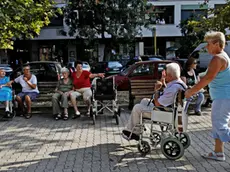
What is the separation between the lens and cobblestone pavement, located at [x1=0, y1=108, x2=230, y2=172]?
510 cm

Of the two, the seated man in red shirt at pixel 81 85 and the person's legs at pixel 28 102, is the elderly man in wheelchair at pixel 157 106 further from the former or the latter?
the person's legs at pixel 28 102

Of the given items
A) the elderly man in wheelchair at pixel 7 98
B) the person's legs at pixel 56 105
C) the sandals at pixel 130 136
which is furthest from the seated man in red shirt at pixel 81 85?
the sandals at pixel 130 136

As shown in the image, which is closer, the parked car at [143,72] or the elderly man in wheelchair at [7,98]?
the elderly man in wheelchair at [7,98]

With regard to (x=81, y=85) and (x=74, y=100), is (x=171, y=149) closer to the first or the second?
(x=74, y=100)

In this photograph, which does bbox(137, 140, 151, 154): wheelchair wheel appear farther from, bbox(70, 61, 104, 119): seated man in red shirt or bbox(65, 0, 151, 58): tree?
bbox(65, 0, 151, 58): tree

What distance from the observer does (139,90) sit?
10164 millimetres

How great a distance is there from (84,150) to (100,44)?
1188 inches

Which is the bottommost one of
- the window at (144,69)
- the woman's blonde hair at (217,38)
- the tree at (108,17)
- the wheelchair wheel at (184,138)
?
the wheelchair wheel at (184,138)

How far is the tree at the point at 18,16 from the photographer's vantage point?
6.95 metres

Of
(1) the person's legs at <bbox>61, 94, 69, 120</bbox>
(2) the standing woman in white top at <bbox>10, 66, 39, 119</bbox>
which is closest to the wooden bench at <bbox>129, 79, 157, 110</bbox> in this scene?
(1) the person's legs at <bbox>61, 94, 69, 120</bbox>

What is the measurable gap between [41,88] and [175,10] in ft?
94.8

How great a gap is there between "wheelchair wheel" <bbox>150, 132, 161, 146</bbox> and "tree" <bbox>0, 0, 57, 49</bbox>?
3.73m

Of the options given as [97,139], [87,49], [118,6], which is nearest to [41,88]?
[97,139]

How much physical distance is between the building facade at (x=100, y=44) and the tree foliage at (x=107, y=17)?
25.1 ft
